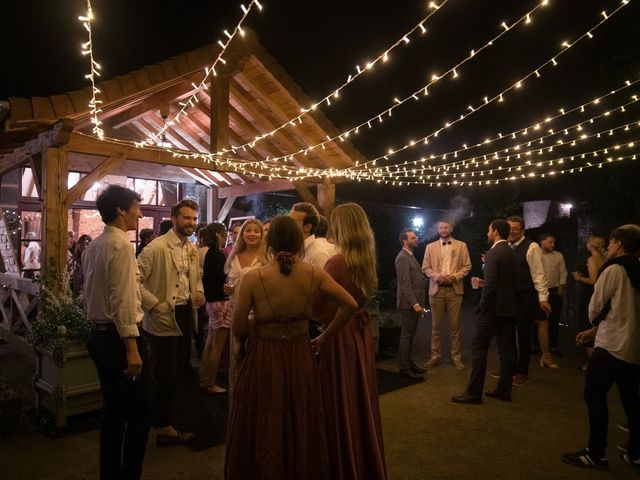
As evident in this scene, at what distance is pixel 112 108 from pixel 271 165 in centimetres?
271

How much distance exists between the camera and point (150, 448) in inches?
150

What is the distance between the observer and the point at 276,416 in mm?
2408

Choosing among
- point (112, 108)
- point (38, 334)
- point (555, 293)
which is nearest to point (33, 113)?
point (112, 108)

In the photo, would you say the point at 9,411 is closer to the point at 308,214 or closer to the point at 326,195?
the point at 308,214

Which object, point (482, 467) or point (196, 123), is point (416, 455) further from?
point (196, 123)

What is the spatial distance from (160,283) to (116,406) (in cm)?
120

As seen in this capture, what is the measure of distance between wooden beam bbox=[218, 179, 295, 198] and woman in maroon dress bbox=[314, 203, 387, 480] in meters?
6.50

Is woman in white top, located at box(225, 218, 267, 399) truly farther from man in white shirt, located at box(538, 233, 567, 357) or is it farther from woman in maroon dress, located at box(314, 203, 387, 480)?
man in white shirt, located at box(538, 233, 567, 357)

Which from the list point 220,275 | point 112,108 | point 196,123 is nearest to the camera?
point 220,275

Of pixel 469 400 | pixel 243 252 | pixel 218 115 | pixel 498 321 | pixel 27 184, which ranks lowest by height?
pixel 469 400

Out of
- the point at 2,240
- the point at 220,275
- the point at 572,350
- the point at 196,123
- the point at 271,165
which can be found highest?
the point at 196,123

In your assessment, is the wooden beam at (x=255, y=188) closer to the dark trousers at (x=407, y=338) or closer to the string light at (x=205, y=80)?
the string light at (x=205, y=80)

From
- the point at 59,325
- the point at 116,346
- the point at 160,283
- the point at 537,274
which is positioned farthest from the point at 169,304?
the point at 537,274

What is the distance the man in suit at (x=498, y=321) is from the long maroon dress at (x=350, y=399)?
234 cm
